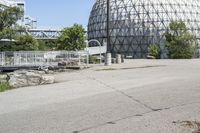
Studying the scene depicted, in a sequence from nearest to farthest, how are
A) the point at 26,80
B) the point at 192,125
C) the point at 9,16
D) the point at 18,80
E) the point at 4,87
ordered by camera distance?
the point at 192,125, the point at 4,87, the point at 18,80, the point at 26,80, the point at 9,16

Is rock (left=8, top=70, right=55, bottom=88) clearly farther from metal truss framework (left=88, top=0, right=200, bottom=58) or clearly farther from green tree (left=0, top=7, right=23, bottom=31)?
metal truss framework (left=88, top=0, right=200, bottom=58)

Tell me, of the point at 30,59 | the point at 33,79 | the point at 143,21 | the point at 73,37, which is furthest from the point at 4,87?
the point at 143,21

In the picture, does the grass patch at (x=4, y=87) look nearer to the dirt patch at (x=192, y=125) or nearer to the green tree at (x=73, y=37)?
the dirt patch at (x=192, y=125)

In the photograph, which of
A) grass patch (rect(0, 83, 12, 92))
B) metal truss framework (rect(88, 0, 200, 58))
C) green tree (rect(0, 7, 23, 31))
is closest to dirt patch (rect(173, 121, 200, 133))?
grass patch (rect(0, 83, 12, 92))

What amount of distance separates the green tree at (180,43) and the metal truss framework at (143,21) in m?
16.7

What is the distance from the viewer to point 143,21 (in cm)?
9594

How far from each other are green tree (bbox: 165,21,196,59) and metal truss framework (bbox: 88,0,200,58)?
16692mm

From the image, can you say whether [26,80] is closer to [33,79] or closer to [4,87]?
[33,79]

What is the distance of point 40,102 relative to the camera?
13.6 metres

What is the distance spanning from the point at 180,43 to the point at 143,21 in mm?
24726

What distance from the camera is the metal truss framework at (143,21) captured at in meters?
94.6

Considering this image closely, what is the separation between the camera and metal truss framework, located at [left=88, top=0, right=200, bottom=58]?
310 feet

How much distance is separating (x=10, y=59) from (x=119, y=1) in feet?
224

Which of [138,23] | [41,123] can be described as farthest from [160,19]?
[41,123]
